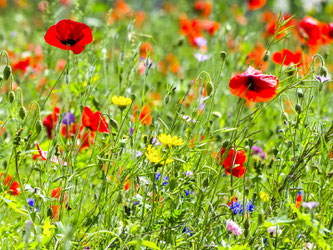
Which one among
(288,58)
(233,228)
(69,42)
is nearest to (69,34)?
(69,42)

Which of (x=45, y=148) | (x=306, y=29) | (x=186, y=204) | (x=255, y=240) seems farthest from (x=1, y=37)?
(x=255, y=240)

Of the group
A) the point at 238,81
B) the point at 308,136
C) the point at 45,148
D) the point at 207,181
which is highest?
the point at 238,81

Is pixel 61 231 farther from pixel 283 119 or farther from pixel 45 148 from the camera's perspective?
pixel 283 119

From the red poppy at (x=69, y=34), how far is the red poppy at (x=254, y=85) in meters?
0.42

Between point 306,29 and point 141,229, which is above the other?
point 306,29

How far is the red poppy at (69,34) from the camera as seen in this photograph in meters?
1.36

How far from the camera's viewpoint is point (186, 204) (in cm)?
140

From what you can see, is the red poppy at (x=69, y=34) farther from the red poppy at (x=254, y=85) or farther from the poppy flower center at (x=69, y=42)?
the red poppy at (x=254, y=85)

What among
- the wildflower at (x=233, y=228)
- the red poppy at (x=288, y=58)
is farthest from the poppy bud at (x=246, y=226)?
the red poppy at (x=288, y=58)

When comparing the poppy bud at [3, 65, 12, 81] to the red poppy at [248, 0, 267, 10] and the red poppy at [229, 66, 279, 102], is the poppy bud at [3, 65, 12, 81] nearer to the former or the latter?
the red poppy at [229, 66, 279, 102]

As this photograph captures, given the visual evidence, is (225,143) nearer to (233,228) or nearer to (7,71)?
(233,228)

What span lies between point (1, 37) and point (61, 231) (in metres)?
2.17

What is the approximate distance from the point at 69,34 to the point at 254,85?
1.70ft

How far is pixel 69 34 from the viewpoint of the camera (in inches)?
53.8
